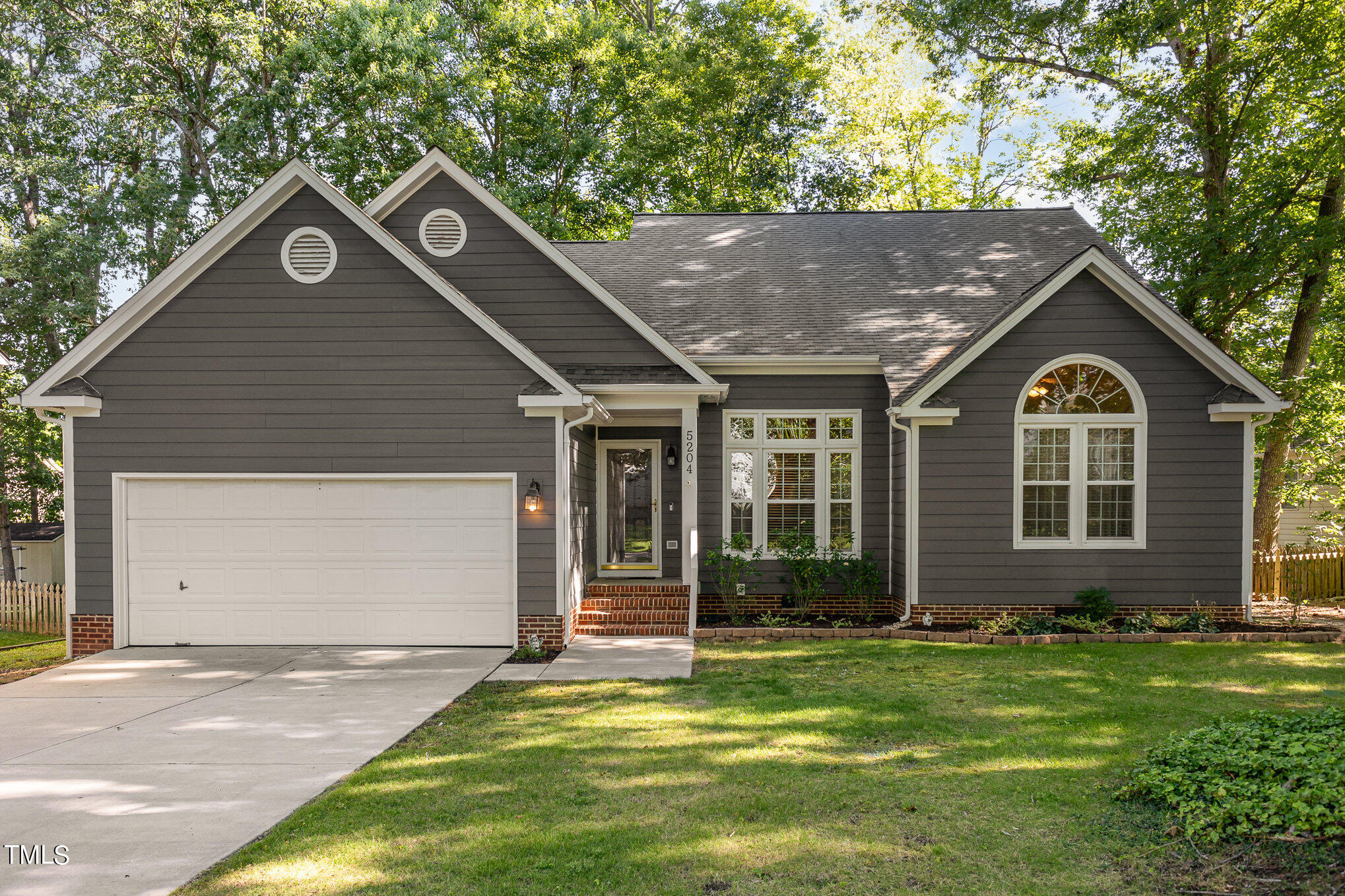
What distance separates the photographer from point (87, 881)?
3920 mm

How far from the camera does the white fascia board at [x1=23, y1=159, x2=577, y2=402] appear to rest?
939 cm

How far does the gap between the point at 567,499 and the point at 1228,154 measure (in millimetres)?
14547

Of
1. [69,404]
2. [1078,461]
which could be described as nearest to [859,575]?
[1078,461]

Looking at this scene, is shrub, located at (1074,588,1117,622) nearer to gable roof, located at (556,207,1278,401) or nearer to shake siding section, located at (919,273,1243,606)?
shake siding section, located at (919,273,1243,606)

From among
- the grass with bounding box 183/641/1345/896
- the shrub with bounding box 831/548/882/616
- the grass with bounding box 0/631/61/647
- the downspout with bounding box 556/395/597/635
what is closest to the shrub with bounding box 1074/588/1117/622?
the grass with bounding box 183/641/1345/896

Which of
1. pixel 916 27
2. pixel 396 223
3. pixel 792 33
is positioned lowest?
pixel 396 223

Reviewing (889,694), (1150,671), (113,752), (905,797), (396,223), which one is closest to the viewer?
(905,797)

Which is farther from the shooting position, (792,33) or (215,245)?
(792,33)

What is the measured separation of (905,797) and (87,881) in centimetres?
440

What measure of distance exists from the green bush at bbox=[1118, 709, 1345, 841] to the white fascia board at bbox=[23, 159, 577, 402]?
668 cm

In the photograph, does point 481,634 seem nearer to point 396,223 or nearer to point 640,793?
point 640,793

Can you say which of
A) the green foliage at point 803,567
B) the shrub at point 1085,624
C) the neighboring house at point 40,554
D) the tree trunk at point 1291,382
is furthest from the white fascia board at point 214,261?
the tree trunk at point 1291,382

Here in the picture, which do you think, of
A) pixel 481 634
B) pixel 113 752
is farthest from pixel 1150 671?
pixel 113 752

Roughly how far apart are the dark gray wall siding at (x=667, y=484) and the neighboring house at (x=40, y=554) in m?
14.1
